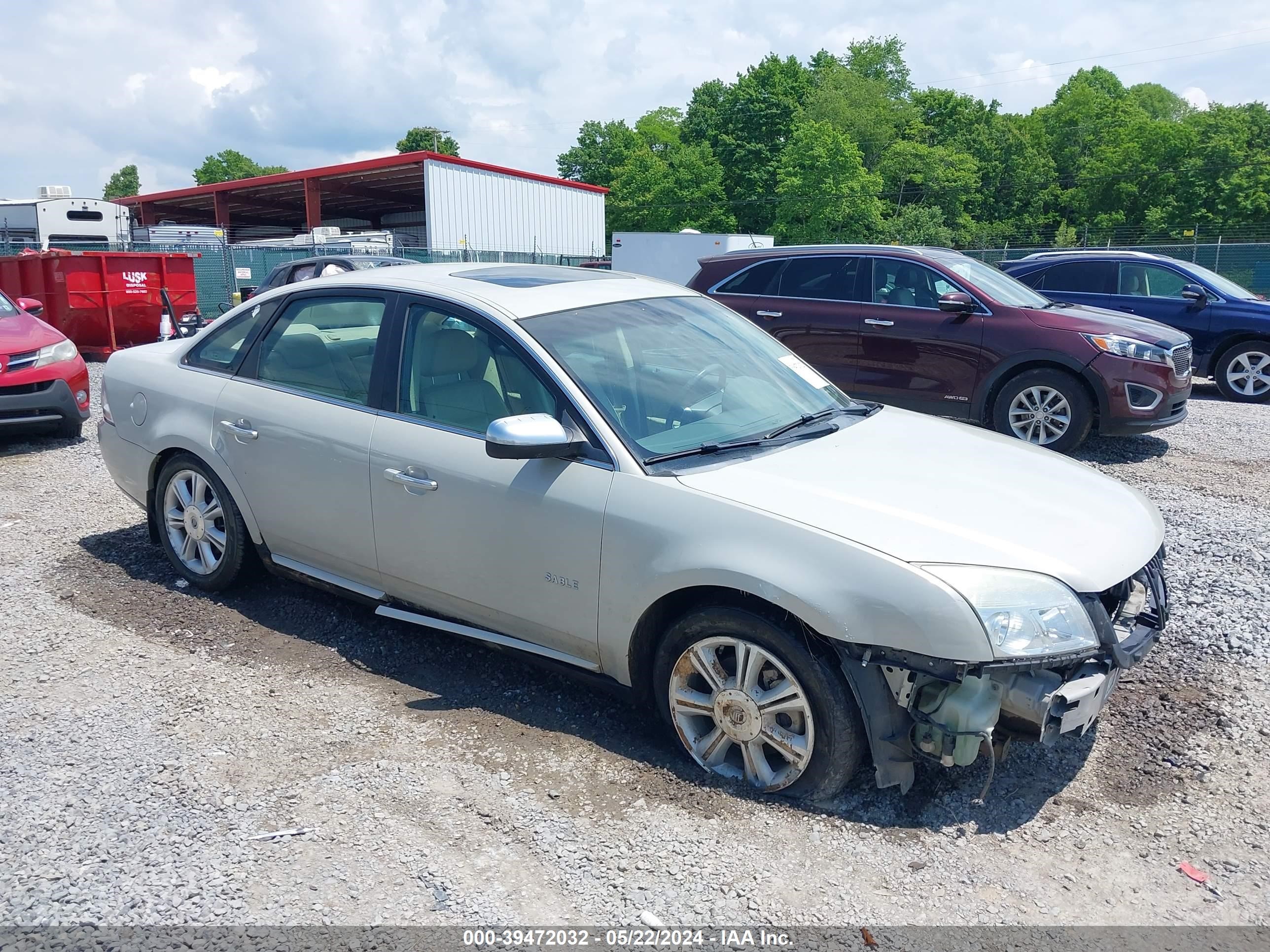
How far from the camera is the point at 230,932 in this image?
2.64 meters

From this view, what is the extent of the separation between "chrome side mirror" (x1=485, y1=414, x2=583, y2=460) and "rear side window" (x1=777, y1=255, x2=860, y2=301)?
6230 millimetres

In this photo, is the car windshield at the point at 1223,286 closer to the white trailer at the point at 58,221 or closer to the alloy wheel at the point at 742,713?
the alloy wheel at the point at 742,713

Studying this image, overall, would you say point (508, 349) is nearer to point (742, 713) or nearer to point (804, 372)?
point (804, 372)

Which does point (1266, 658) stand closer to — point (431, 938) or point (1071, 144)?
point (431, 938)

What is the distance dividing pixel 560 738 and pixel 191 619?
224 cm

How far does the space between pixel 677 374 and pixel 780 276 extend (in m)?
5.84

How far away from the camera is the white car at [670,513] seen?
9.72ft

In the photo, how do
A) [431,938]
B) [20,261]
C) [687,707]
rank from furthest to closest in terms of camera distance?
[20,261] → [687,707] → [431,938]

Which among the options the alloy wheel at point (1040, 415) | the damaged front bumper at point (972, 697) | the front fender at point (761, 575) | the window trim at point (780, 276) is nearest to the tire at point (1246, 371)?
the alloy wheel at point (1040, 415)

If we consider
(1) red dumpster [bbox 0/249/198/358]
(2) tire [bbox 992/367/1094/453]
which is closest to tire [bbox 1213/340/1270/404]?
(2) tire [bbox 992/367/1094/453]

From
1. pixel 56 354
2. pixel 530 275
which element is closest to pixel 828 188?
pixel 56 354

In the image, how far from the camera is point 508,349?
3.86 meters

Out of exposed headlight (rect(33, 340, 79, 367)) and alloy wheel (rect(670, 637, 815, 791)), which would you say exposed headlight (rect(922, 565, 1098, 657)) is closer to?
alloy wheel (rect(670, 637, 815, 791))

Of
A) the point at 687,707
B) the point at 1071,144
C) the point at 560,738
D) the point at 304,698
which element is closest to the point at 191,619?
the point at 304,698
